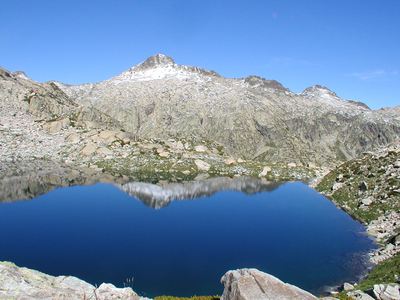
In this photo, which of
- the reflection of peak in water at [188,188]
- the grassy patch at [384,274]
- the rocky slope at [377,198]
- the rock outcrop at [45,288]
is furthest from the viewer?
the reflection of peak in water at [188,188]

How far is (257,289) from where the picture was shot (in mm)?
15508

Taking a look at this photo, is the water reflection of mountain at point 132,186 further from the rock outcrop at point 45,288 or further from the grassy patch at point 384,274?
the grassy patch at point 384,274

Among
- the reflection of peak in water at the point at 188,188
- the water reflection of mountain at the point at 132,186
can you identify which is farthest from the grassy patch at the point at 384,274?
the water reflection of mountain at the point at 132,186

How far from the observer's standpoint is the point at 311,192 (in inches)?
2864

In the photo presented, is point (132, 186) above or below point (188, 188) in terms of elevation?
below

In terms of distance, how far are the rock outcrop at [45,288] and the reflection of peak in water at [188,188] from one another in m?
37.0

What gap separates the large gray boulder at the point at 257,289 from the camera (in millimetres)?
15172

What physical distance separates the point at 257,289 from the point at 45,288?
12534mm

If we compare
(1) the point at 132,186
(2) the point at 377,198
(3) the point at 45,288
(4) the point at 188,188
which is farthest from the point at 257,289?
(1) the point at 132,186

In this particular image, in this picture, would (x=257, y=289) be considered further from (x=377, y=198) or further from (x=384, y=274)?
(x=377, y=198)

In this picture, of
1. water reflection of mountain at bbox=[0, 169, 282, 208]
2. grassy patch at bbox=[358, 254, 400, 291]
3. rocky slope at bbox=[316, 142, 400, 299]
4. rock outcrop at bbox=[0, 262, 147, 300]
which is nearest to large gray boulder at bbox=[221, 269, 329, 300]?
rock outcrop at bbox=[0, 262, 147, 300]

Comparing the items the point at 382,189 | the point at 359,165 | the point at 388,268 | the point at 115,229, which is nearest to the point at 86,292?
the point at 115,229

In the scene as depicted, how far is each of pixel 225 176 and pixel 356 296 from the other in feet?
227

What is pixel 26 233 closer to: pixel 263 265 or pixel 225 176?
pixel 263 265
